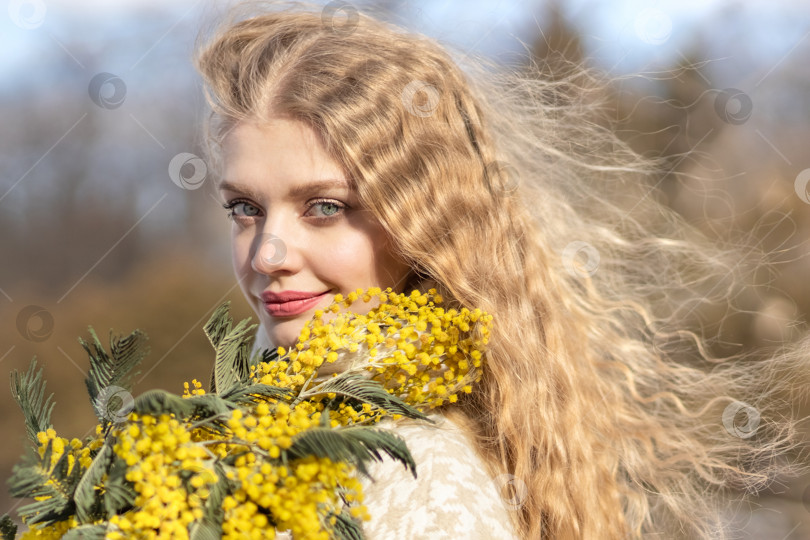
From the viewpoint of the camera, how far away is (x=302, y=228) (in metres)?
1.81

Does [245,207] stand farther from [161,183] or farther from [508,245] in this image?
[161,183]

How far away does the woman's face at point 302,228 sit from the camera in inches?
70.4

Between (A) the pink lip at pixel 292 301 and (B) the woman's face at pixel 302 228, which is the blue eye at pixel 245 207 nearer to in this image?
(B) the woman's face at pixel 302 228

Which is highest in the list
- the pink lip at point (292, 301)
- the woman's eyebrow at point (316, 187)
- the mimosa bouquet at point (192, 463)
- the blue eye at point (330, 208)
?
the woman's eyebrow at point (316, 187)

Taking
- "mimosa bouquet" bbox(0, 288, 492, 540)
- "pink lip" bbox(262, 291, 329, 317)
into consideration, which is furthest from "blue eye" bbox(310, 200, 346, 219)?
"mimosa bouquet" bbox(0, 288, 492, 540)

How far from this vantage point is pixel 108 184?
7.18 m

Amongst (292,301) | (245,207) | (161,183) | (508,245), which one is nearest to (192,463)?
(292,301)

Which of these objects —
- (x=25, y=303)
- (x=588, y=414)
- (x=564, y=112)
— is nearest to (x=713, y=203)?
(x=564, y=112)

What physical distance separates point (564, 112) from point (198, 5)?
1322mm

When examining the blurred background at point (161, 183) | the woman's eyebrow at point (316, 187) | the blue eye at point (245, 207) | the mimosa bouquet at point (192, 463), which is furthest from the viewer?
the blurred background at point (161, 183)

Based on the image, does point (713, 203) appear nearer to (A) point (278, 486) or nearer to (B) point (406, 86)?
(B) point (406, 86)

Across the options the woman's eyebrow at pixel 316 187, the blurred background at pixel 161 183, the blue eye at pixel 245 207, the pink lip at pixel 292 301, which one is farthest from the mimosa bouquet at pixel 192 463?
the blurred background at pixel 161 183

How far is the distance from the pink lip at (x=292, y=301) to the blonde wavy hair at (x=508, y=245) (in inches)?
9.8

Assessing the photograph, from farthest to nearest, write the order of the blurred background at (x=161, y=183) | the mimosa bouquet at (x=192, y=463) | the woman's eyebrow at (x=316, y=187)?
the blurred background at (x=161, y=183)
the woman's eyebrow at (x=316, y=187)
the mimosa bouquet at (x=192, y=463)
